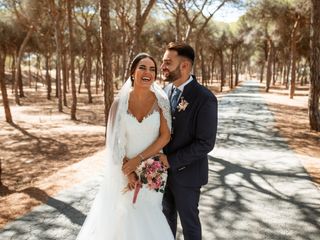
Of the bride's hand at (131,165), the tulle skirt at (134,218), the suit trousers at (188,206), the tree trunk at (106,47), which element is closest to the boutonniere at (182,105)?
the bride's hand at (131,165)

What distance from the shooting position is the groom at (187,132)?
3313mm

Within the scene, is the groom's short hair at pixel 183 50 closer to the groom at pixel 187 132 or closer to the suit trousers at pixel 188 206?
the groom at pixel 187 132

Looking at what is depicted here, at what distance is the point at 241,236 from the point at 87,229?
207cm

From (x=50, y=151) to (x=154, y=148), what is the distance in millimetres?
9326

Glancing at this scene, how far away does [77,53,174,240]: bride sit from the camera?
343 centimetres

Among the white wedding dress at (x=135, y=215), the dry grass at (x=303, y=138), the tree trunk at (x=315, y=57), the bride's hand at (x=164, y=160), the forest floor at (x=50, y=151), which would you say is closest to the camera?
the bride's hand at (x=164, y=160)

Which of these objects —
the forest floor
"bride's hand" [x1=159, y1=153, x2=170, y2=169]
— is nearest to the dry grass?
the forest floor

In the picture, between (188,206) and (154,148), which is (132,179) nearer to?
(154,148)

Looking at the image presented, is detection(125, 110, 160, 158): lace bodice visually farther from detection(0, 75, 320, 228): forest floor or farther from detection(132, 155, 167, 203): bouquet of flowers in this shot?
detection(0, 75, 320, 228): forest floor

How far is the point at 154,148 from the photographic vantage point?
3.40 metres

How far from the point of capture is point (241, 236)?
477cm

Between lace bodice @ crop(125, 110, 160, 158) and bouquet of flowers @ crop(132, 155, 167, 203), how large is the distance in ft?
0.51

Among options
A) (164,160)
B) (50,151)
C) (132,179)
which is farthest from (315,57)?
(132,179)

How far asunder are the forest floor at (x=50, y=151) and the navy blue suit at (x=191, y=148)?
3.00 meters
